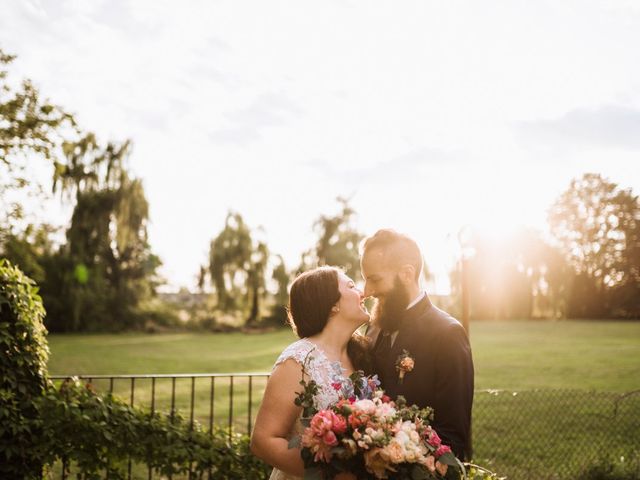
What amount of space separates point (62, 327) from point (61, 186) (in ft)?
26.1

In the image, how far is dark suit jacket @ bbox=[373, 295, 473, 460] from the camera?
2615 millimetres

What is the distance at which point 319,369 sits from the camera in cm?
262

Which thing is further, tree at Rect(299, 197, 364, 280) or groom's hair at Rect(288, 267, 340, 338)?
tree at Rect(299, 197, 364, 280)

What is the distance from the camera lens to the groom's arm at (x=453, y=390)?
2596 millimetres

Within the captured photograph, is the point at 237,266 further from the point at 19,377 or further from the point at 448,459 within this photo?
the point at 448,459

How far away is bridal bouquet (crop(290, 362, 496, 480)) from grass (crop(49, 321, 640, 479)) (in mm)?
4055

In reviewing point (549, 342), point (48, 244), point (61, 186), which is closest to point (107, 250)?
point (48, 244)

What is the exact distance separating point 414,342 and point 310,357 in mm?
551

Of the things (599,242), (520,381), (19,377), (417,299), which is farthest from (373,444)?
(599,242)

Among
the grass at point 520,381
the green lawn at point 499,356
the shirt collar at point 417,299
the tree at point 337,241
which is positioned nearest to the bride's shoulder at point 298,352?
the shirt collar at point 417,299

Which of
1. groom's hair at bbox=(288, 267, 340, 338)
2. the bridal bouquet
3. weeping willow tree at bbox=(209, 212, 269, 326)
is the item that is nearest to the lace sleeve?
groom's hair at bbox=(288, 267, 340, 338)

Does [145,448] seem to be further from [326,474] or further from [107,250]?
[107,250]

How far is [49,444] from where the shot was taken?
466 centimetres

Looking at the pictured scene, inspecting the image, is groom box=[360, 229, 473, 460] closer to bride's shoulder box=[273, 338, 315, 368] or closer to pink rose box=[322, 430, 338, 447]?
bride's shoulder box=[273, 338, 315, 368]
